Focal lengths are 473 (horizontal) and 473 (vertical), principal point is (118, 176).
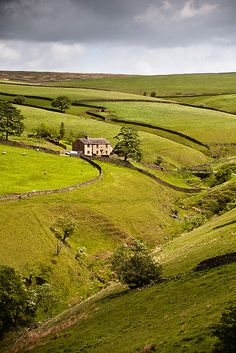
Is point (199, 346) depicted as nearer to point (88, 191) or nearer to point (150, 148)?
point (88, 191)

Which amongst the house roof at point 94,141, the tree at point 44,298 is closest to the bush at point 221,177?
the house roof at point 94,141

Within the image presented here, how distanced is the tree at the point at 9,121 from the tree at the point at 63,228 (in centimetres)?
7081

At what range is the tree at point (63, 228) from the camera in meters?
80.2

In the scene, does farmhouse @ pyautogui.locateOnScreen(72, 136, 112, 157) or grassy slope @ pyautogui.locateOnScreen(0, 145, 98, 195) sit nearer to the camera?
grassy slope @ pyautogui.locateOnScreen(0, 145, 98, 195)

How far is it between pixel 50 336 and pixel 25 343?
320 cm

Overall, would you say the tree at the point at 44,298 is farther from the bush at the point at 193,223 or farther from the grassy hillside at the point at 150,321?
A: the bush at the point at 193,223

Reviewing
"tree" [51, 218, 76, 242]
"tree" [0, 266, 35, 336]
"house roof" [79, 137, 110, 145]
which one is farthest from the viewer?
"house roof" [79, 137, 110, 145]

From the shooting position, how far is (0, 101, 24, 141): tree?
14938 cm

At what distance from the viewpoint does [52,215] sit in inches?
3445

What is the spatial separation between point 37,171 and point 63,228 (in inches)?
1458

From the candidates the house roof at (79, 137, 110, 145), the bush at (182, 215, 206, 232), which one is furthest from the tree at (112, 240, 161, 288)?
the house roof at (79, 137, 110, 145)

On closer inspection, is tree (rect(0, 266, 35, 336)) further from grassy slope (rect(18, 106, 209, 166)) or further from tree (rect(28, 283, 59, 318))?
grassy slope (rect(18, 106, 209, 166))

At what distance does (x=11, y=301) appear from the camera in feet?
174

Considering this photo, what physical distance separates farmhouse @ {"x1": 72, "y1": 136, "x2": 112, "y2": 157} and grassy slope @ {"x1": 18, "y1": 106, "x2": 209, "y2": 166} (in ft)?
29.6
